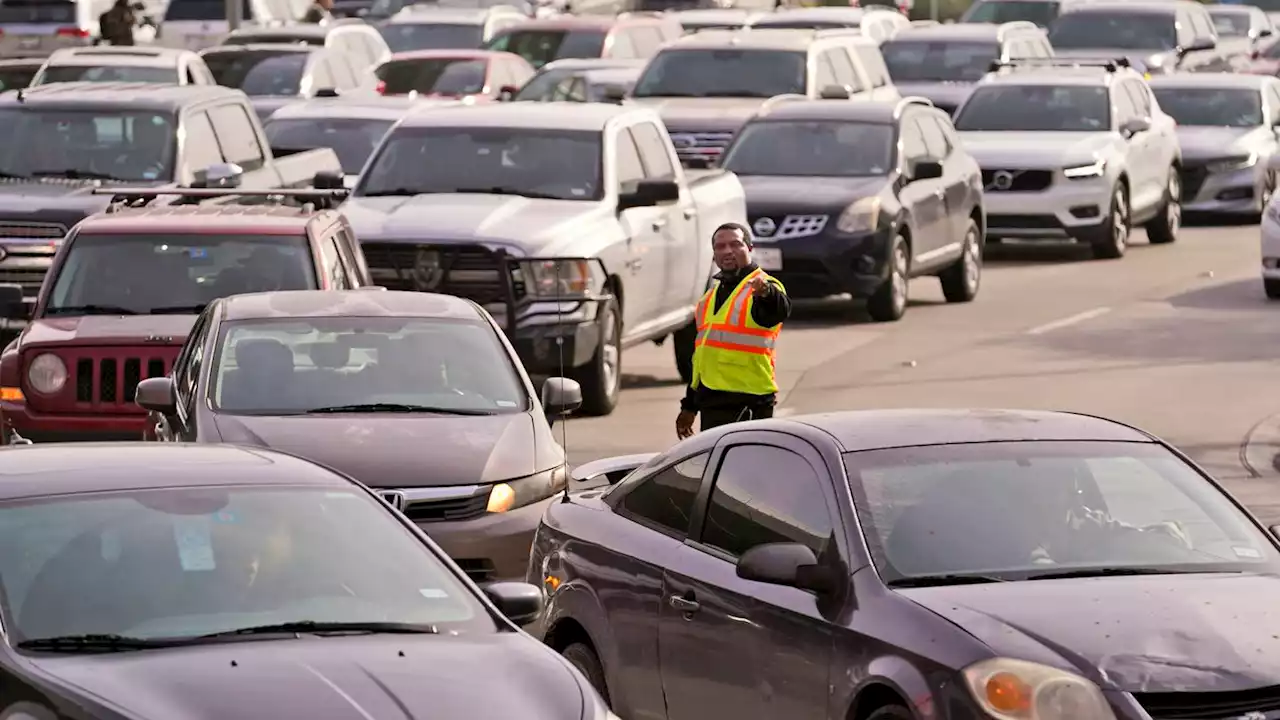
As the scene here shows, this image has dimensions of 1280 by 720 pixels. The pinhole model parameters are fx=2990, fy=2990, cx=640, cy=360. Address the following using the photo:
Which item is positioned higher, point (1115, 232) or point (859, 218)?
point (859, 218)

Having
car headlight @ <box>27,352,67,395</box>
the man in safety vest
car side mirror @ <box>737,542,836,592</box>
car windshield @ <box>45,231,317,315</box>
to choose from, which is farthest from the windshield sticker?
car windshield @ <box>45,231,317,315</box>

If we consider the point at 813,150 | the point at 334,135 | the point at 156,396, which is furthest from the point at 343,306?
the point at 334,135

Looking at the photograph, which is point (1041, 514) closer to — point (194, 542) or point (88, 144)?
point (194, 542)

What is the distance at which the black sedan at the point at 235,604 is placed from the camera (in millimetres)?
6789

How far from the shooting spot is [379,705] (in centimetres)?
675

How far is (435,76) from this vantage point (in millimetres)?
35500

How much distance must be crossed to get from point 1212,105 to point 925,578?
2811cm

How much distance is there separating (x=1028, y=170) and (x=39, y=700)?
76.7 feet

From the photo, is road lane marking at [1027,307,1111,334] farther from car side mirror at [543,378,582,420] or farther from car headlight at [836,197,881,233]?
car side mirror at [543,378,582,420]

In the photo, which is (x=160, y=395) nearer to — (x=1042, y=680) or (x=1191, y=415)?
(x=1042, y=680)

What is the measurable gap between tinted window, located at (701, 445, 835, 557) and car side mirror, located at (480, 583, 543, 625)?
0.90 meters

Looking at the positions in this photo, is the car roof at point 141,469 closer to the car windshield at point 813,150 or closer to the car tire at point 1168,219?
the car windshield at point 813,150

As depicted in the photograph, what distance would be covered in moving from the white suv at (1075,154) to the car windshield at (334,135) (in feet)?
19.7

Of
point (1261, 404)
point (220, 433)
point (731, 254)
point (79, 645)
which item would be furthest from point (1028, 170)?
point (79, 645)
